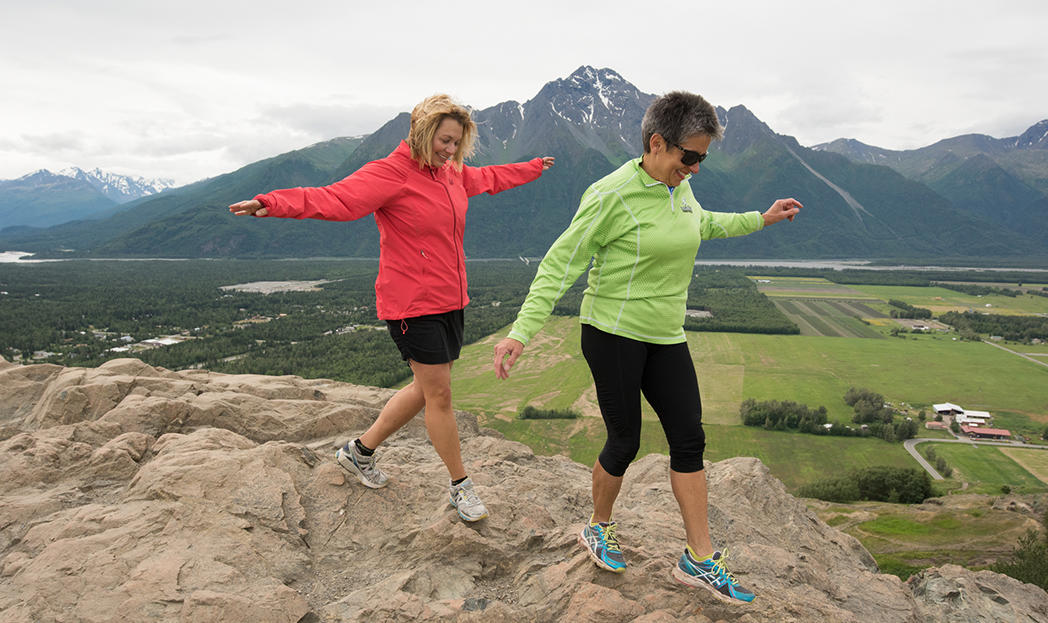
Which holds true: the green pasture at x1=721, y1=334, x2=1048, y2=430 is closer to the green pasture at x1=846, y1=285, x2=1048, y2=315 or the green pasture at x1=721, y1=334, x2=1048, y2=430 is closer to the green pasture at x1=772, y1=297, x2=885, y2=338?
the green pasture at x1=772, y1=297, x2=885, y2=338

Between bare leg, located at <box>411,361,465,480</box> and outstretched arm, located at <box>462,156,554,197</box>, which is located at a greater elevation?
outstretched arm, located at <box>462,156,554,197</box>

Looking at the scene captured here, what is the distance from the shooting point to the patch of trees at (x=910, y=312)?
346 ft

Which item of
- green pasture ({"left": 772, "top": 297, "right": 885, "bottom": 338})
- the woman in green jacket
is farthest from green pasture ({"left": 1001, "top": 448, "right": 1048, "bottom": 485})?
the woman in green jacket

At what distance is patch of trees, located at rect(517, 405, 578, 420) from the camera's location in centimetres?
4972

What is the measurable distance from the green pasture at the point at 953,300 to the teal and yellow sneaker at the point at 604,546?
132280mm

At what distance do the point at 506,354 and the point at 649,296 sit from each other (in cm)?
113

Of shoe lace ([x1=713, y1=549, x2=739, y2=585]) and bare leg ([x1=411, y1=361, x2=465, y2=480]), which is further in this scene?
bare leg ([x1=411, y1=361, x2=465, y2=480])

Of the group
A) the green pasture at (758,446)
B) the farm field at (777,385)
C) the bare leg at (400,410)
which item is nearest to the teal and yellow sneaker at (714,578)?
the bare leg at (400,410)

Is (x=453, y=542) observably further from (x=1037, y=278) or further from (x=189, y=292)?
(x=1037, y=278)

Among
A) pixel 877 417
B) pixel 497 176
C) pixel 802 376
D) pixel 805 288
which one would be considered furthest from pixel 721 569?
pixel 805 288

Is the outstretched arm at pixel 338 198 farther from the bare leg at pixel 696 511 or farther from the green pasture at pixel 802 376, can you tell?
the green pasture at pixel 802 376

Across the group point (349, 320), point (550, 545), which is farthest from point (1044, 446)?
point (349, 320)

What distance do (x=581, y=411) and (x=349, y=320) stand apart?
190ft

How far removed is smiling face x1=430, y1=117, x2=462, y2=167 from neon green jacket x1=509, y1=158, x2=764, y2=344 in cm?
124
